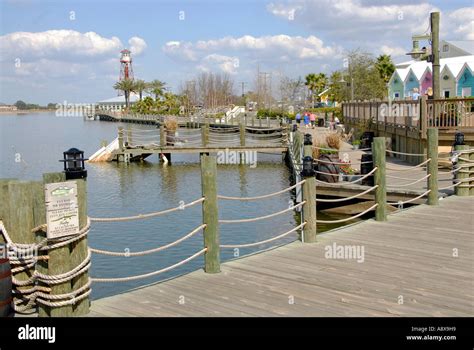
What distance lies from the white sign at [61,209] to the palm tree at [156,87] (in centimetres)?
11162

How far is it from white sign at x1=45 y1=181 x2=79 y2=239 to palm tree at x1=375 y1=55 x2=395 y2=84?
63.5 m

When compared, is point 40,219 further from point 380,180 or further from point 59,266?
point 380,180

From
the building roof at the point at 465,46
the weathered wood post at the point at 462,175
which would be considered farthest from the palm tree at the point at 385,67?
the weathered wood post at the point at 462,175

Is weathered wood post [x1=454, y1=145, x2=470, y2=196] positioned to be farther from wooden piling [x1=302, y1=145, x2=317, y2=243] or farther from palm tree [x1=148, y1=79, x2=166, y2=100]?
palm tree [x1=148, y1=79, x2=166, y2=100]

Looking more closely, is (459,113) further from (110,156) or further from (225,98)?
(225,98)

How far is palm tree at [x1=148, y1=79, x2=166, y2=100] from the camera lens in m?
116

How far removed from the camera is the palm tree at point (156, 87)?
380 ft

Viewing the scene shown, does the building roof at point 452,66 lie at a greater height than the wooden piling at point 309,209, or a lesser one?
A: greater

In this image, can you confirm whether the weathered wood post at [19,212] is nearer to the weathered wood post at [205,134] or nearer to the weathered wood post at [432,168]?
the weathered wood post at [432,168]

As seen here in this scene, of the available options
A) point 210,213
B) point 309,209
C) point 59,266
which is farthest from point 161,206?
point 59,266

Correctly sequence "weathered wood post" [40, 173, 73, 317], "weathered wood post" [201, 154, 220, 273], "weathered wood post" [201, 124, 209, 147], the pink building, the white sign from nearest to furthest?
1. the white sign
2. "weathered wood post" [40, 173, 73, 317]
3. "weathered wood post" [201, 154, 220, 273]
4. "weathered wood post" [201, 124, 209, 147]
5. the pink building

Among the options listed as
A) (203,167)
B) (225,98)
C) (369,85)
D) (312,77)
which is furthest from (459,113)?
(225,98)

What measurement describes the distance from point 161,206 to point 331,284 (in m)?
13.1

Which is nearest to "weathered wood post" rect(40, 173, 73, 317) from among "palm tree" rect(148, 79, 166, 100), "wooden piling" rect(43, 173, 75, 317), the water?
"wooden piling" rect(43, 173, 75, 317)
